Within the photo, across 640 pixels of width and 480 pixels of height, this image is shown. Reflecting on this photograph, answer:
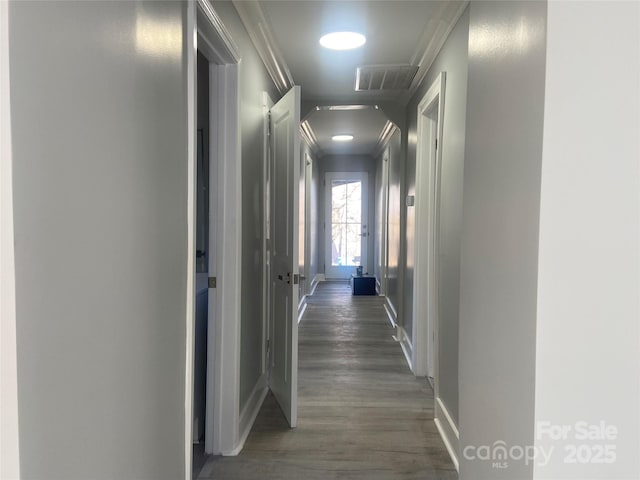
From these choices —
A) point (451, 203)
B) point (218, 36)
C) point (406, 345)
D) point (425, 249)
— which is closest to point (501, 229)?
point (451, 203)

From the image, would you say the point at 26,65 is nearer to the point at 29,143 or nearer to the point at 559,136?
the point at 29,143

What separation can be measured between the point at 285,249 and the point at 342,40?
1.32 m

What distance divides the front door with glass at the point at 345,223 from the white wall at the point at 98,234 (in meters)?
7.63

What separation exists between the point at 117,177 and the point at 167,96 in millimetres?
429

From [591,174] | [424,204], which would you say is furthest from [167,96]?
[424,204]

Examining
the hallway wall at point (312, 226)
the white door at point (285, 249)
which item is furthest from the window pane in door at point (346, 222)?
the white door at point (285, 249)

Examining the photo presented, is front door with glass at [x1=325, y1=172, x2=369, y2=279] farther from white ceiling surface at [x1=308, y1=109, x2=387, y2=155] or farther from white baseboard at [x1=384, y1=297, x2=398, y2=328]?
white baseboard at [x1=384, y1=297, x2=398, y2=328]

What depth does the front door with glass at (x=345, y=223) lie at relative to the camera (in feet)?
30.0

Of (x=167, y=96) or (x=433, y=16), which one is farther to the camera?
(x=433, y=16)

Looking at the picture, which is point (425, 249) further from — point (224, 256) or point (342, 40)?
point (224, 256)

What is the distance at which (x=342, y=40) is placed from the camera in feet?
9.42

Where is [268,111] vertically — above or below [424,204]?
above

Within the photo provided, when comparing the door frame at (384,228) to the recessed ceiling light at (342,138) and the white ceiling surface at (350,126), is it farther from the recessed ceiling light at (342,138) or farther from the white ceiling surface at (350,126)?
the recessed ceiling light at (342,138)

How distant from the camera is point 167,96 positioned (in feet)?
4.76
